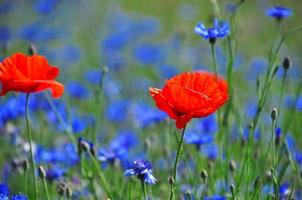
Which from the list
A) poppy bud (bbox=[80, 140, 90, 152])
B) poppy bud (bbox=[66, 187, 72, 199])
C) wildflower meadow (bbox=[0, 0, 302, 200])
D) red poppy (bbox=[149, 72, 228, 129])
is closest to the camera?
red poppy (bbox=[149, 72, 228, 129])

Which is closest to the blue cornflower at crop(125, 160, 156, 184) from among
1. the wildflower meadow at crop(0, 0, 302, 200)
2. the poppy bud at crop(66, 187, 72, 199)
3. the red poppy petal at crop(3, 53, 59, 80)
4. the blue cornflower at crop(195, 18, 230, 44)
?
the wildflower meadow at crop(0, 0, 302, 200)

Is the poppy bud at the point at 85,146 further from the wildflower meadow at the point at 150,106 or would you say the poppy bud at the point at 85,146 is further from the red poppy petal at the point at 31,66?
the red poppy petal at the point at 31,66

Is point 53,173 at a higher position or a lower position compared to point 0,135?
lower

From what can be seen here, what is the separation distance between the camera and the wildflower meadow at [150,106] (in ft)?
5.89

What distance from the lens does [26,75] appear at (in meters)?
1.74

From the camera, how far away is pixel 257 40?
21.9 feet

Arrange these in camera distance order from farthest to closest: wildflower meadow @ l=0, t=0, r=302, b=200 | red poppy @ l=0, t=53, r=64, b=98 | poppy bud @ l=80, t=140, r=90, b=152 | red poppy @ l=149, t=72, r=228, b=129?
poppy bud @ l=80, t=140, r=90, b=152 → wildflower meadow @ l=0, t=0, r=302, b=200 → red poppy @ l=0, t=53, r=64, b=98 → red poppy @ l=149, t=72, r=228, b=129

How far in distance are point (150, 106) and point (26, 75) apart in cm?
257

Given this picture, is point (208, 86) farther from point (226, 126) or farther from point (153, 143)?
point (153, 143)

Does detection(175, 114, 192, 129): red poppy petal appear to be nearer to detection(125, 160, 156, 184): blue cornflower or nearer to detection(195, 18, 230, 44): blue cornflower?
detection(125, 160, 156, 184): blue cornflower

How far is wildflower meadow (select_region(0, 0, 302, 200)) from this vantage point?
1795 millimetres

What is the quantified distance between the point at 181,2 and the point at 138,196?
22.7 feet

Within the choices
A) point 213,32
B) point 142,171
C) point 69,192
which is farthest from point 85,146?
point 213,32

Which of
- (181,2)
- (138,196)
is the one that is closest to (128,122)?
(138,196)
